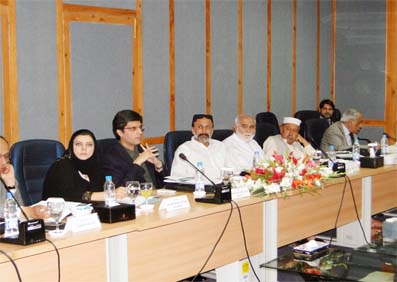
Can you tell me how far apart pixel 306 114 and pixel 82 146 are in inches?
194

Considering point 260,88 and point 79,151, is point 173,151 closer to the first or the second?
point 79,151

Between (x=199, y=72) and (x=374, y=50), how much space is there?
120 inches

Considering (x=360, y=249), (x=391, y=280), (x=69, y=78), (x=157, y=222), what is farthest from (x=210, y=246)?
(x=69, y=78)

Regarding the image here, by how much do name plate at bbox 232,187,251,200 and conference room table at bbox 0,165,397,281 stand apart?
4 centimetres

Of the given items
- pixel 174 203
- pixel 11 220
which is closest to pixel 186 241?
pixel 174 203

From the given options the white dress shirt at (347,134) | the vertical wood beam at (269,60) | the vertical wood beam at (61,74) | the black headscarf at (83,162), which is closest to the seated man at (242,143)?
the vertical wood beam at (61,74)

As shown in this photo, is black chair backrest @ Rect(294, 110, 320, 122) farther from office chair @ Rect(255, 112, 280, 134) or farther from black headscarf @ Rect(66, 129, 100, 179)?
black headscarf @ Rect(66, 129, 100, 179)

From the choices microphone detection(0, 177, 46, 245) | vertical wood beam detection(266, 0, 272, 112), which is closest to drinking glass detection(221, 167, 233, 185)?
microphone detection(0, 177, 46, 245)

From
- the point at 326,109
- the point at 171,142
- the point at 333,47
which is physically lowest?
the point at 171,142

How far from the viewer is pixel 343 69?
913 centimetres

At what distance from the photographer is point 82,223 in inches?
110

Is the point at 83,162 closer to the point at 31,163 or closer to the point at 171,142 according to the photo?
the point at 31,163

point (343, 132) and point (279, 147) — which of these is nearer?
point (279, 147)

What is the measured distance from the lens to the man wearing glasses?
409 cm
